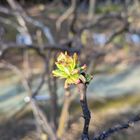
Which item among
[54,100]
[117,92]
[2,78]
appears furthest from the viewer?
[2,78]

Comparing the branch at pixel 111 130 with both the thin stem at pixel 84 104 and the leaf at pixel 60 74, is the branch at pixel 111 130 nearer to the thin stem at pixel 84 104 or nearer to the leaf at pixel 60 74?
the thin stem at pixel 84 104

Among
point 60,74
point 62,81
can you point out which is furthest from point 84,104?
point 62,81

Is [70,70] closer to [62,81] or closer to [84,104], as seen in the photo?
[84,104]

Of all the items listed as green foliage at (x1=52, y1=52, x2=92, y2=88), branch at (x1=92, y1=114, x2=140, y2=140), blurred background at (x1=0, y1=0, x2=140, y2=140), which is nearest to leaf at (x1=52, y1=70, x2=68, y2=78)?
green foliage at (x1=52, y1=52, x2=92, y2=88)

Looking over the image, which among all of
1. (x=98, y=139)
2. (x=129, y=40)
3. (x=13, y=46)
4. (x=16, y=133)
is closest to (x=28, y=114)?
(x=16, y=133)

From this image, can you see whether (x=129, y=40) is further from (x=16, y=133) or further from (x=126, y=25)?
(x=126, y=25)

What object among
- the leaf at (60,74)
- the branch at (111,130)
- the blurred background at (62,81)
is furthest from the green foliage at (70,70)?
the blurred background at (62,81)
